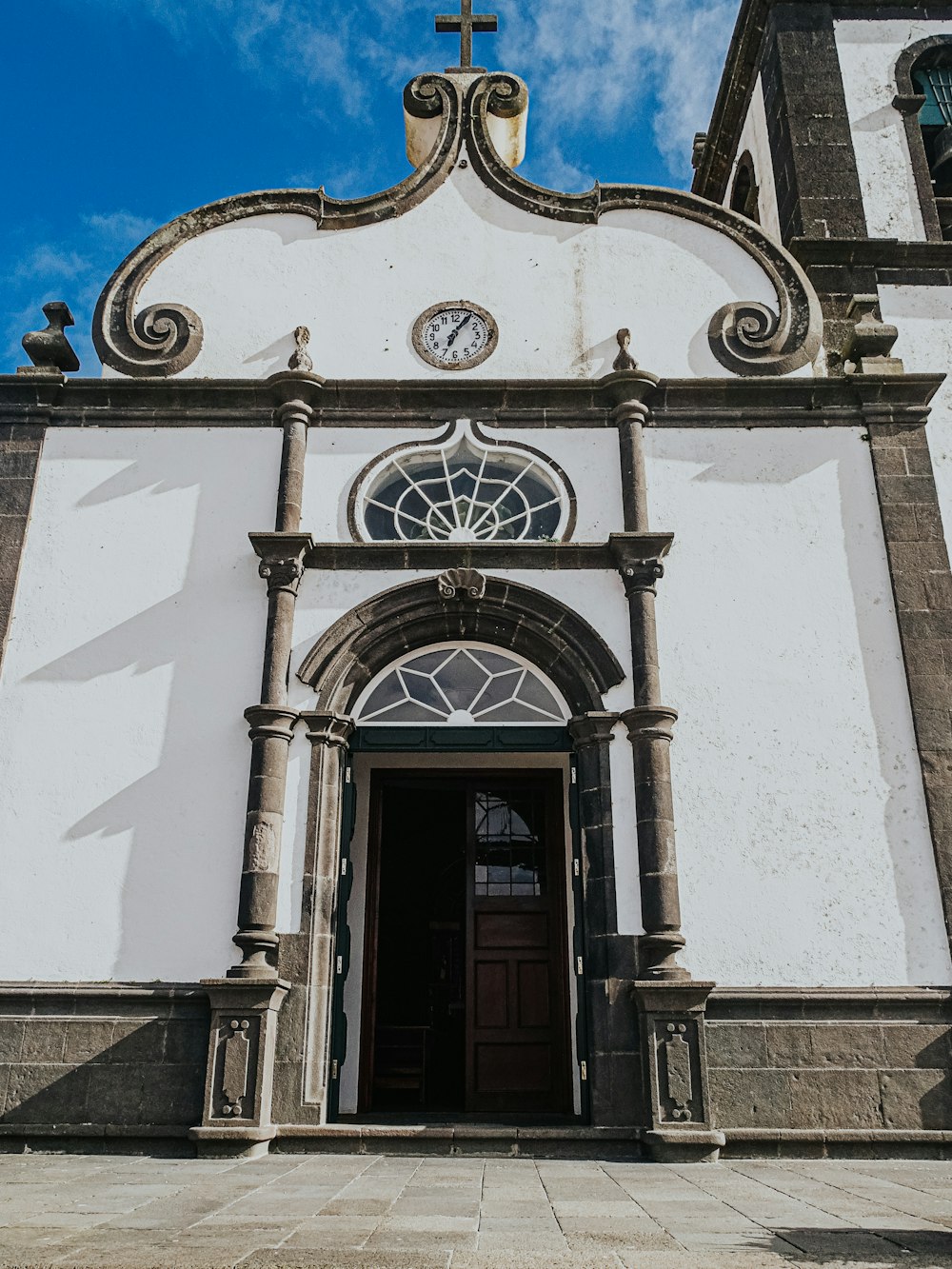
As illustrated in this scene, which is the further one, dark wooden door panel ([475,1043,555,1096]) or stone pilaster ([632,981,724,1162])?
dark wooden door panel ([475,1043,555,1096])

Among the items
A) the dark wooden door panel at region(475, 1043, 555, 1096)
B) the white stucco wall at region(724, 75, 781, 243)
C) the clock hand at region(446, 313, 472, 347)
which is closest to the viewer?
the dark wooden door panel at region(475, 1043, 555, 1096)

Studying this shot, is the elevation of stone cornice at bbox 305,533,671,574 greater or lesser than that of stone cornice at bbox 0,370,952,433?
lesser

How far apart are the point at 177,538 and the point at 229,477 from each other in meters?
0.69

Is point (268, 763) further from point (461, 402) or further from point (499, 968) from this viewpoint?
point (461, 402)

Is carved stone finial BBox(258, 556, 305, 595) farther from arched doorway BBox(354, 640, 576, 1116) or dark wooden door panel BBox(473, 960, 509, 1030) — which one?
dark wooden door panel BBox(473, 960, 509, 1030)

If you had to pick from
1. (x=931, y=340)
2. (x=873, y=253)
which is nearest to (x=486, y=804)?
(x=931, y=340)

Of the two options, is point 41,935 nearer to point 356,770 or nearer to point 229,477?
point 356,770

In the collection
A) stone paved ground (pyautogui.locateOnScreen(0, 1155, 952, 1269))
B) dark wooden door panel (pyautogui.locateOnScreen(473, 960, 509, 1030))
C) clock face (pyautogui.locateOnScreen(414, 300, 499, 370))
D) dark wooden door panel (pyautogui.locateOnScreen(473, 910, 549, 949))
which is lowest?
stone paved ground (pyautogui.locateOnScreen(0, 1155, 952, 1269))

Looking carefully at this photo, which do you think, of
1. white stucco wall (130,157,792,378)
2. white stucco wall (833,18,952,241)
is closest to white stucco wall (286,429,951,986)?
white stucco wall (130,157,792,378)

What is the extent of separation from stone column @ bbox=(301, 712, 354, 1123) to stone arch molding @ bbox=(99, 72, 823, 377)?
12.3 feet

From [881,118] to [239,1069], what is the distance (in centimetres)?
1118

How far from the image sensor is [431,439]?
9.15 m

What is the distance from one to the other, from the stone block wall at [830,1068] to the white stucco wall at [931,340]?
4.66 metres

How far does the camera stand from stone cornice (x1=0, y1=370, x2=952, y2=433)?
908 cm
